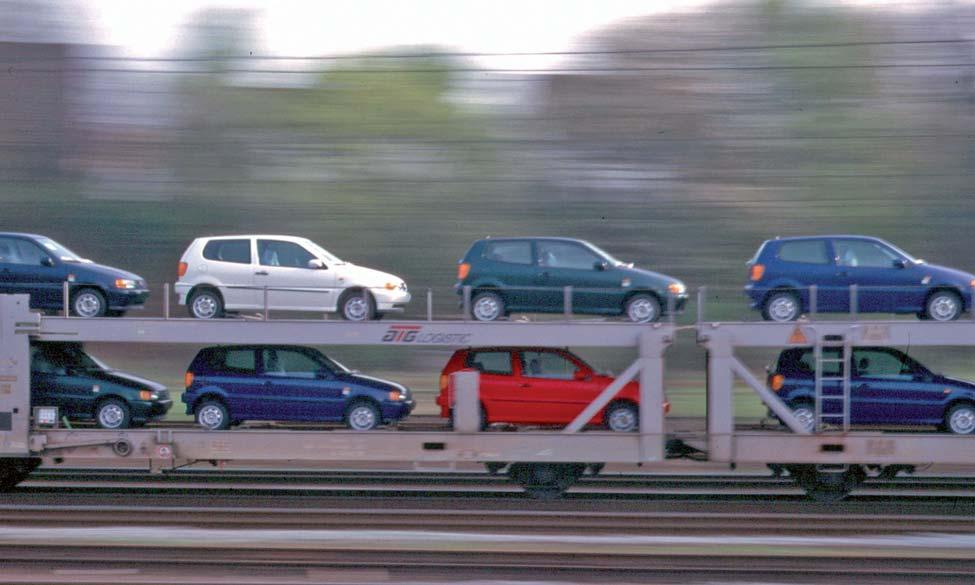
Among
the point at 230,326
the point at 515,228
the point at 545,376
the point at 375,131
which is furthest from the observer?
the point at 375,131

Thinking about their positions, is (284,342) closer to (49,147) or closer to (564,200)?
(564,200)

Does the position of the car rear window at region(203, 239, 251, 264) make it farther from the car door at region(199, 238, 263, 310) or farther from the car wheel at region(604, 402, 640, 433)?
the car wheel at region(604, 402, 640, 433)

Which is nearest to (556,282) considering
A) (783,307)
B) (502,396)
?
(502,396)

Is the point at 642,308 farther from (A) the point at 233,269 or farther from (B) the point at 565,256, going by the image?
(A) the point at 233,269

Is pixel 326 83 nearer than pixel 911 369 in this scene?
No

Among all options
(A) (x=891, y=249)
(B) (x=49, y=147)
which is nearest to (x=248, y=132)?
(B) (x=49, y=147)

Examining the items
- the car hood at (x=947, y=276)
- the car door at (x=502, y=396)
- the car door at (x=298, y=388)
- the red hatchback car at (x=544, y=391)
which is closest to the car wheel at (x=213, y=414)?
the car door at (x=298, y=388)

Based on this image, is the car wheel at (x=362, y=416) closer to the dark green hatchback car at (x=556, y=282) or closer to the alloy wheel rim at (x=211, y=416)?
the alloy wheel rim at (x=211, y=416)

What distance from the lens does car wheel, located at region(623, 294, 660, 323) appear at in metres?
13.0

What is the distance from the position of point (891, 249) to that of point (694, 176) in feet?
38.3

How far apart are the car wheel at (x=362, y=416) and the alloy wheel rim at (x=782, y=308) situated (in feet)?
17.6

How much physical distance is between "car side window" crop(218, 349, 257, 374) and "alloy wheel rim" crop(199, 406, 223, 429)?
529mm

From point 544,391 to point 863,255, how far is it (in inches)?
184

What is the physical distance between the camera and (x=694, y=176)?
24.4m
